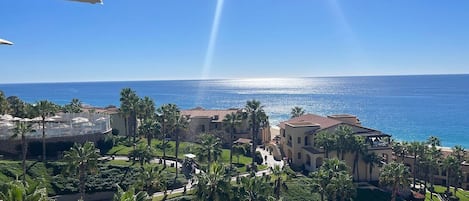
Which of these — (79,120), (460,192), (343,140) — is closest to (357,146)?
(343,140)

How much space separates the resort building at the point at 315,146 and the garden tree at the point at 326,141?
1654 millimetres

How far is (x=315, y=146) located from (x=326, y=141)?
17.9ft

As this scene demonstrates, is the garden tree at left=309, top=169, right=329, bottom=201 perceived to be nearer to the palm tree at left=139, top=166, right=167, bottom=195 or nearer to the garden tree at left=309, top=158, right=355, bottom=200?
the garden tree at left=309, top=158, right=355, bottom=200

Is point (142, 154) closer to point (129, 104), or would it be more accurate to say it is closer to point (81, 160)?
point (81, 160)

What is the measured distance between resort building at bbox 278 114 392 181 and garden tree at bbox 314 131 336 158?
65.1 inches

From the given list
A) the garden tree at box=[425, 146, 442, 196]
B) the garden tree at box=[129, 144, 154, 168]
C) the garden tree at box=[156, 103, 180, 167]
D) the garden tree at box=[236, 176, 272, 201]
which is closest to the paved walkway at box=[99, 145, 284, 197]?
the garden tree at box=[156, 103, 180, 167]

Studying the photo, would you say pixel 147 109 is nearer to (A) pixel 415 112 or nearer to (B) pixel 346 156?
(B) pixel 346 156

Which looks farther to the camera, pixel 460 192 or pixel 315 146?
pixel 315 146

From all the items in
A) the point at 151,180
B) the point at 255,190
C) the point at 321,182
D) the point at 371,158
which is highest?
the point at 151,180

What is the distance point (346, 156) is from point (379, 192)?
22.5 feet

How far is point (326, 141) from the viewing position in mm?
52281

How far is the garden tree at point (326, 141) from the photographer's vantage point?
52.0m

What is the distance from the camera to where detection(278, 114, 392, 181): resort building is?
54875 mm

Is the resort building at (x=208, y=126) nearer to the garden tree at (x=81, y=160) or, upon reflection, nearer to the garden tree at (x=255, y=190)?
the garden tree at (x=81, y=160)
